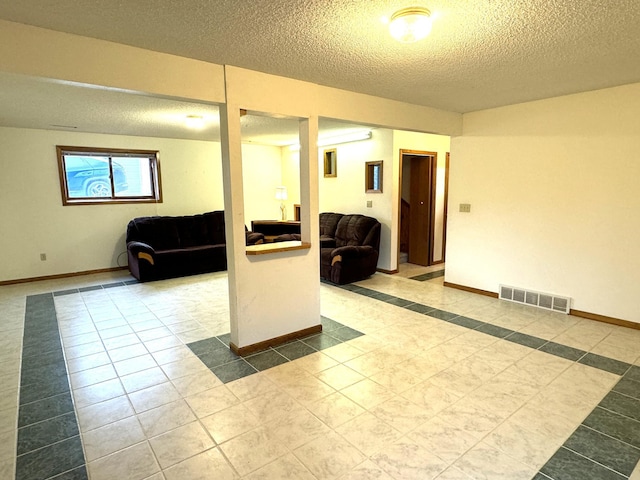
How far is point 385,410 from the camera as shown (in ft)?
7.27

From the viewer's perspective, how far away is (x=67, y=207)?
224 inches

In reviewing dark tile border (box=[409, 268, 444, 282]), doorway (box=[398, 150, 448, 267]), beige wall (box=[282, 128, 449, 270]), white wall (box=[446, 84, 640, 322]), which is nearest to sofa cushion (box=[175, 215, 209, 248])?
Answer: beige wall (box=[282, 128, 449, 270])

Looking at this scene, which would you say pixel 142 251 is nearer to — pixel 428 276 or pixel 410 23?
pixel 428 276

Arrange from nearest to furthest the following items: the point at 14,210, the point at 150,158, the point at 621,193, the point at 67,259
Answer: the point at 621,193 → the point at 14,210 → the point at 67,259 → the point at 150,158

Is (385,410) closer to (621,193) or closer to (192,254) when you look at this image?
(621,193)

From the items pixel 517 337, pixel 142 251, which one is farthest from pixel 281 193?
pixel 517 337

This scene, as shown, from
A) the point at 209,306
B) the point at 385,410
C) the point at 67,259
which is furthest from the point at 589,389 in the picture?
the point at 67,259

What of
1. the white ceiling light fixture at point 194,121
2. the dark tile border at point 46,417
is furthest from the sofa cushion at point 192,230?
the dark tile border at point 46,417

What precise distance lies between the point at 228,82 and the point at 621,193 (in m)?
3.75

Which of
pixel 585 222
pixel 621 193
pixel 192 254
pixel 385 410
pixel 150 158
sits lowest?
pixel 385 410

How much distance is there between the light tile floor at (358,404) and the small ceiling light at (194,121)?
2608mm

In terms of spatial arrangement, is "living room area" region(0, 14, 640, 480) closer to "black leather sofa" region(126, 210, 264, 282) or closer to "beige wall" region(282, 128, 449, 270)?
→ "beige wall" region(282, 128, 449, 270)

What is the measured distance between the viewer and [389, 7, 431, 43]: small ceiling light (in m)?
1.88

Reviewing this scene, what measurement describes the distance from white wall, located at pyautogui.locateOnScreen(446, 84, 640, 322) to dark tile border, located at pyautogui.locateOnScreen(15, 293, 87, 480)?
4442 millimetres
